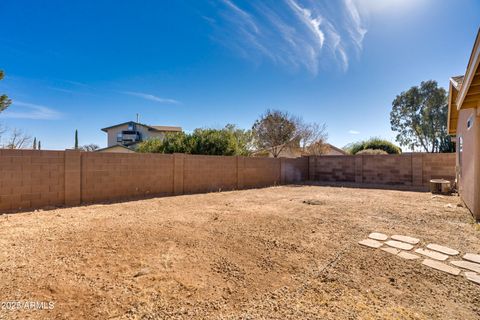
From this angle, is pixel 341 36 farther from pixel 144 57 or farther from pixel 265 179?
pixel 144 57

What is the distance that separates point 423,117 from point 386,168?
16790mm

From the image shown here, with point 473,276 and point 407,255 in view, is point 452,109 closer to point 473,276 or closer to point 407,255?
point 407,255

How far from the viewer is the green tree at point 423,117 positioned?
74.7 feet

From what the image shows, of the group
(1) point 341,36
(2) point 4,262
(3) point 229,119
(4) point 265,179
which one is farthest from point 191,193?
(3) point 229,119

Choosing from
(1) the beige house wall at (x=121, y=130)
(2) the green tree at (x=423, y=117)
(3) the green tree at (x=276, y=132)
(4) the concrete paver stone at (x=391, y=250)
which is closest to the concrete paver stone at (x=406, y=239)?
(4) the concrete paver stone at (x=391, y=250)

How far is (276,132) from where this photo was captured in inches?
922

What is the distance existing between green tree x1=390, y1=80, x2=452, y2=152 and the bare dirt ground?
24.3m

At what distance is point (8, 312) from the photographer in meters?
1.85

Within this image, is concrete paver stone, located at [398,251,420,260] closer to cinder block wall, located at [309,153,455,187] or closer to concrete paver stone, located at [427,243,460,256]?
concrete paver stone, located at [427,243,460,256]

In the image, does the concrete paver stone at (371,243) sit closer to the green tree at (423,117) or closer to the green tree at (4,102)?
the green tree at (4,102)

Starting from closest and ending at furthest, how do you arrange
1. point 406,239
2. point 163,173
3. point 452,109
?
1. point 406,239
2. point 163,173
3. point 452,109

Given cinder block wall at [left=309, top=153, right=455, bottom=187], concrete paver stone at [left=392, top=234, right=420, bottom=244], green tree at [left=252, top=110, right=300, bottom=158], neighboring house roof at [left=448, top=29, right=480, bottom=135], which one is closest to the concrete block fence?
cinder block wall at [left=309, top=153, right=455, bottom=187]

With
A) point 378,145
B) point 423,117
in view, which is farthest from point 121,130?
point 423,117

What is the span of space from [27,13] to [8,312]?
8.95m
